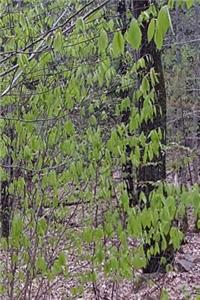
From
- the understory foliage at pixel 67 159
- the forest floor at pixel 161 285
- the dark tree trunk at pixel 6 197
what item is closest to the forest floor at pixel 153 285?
the forest floor at pixel 161 285

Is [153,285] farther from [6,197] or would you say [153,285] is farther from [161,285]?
[6,197]

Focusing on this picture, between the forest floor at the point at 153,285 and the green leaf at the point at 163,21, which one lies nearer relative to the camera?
the green leaf at the point at 163,21

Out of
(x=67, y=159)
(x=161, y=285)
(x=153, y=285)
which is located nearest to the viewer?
(x=67, y=159)

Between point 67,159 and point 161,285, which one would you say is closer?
point 67,159

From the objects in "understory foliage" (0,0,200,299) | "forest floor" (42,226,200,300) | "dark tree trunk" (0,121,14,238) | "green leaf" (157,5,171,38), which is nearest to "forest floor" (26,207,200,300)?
"forest floor" (42,226,200,300)

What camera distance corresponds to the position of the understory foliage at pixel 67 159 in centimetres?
376

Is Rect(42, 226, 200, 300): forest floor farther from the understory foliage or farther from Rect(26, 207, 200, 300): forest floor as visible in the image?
the understory foliage

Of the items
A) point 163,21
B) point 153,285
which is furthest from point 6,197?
point 153,285

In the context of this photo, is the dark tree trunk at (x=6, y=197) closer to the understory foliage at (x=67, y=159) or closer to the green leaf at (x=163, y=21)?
the understory foliage at (x=67, y=159)

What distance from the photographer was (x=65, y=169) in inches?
157

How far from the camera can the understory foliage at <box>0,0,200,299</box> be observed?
12.3 feet

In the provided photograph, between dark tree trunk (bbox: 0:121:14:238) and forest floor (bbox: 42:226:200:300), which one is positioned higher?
dark tree trunk (bbox: 0:121:14:238)

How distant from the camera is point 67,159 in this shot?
3.95 metres

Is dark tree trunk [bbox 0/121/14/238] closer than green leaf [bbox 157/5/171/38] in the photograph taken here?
No
